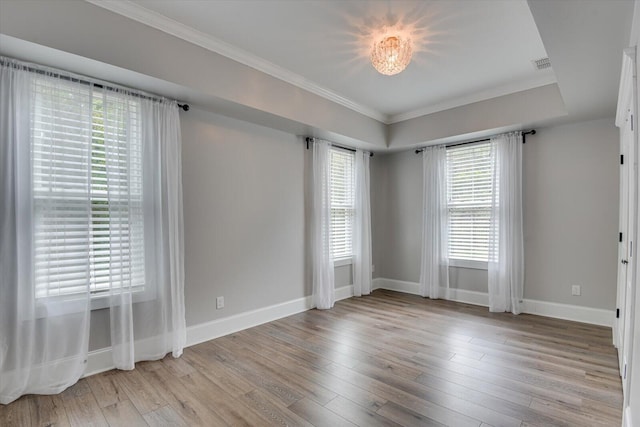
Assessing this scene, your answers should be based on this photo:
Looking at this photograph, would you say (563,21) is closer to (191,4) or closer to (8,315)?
(191,4)

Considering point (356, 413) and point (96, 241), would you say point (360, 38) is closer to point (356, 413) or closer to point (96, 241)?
point (96, 241)

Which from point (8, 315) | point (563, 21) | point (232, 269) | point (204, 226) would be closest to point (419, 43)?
point (563, 21)

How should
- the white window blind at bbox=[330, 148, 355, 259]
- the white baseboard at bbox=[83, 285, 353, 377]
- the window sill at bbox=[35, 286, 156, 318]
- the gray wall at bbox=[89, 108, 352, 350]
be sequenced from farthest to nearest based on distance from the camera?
the white window blind at bbox=[330, 148, 355, 259] → the gray wall at bbox=[89, 108, 352, 350] → the white baseboard at bbox=[83, 285, 353, 377] → the window sill at bbox=[35, 286, 156, 318]

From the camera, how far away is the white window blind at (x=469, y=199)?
179 inches

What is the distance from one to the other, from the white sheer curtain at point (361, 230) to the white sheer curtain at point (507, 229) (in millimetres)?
1799

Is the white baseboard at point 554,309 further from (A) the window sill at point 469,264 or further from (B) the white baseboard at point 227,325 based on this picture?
(B) the white baseboard at point 227,325

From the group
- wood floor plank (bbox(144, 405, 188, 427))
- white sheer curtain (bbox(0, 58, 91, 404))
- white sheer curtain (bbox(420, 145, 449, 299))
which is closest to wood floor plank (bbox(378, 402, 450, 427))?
wood floor plank (bbox(144, 405, 188, 427))

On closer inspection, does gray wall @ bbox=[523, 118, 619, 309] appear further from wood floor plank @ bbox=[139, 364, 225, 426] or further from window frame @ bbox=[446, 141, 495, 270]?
wood floor plank @ bbox=[139, 364, 225, 426]

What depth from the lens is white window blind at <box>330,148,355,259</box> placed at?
192 inches

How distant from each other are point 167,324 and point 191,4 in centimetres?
271

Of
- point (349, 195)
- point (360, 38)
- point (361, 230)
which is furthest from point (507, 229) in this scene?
point (360, 38)

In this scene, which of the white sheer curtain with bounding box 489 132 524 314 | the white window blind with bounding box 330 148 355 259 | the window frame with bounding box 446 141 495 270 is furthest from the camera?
the white window blind with bounding box 330 148 355 259

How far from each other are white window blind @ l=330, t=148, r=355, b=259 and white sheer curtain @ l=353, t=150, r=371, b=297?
8 cm

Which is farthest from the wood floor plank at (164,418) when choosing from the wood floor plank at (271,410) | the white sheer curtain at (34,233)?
the white sheer curtain at (34,233)
